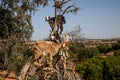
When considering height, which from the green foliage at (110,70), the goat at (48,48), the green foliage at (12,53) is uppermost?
the goat at (48,48)

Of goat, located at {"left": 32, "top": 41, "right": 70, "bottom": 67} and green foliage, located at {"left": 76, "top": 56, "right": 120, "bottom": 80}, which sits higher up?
goat, located at {"left": 32, "top": 41, "right": 70, "bottom": 67}

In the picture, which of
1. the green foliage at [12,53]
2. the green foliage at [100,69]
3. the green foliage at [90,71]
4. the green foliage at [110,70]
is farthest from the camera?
the green foliage at [110,70]

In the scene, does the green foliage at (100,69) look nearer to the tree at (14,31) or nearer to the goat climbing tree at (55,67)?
the tree at (14,31)

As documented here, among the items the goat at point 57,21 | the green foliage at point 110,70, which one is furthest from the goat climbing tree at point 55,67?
the green foliage at point 110,70

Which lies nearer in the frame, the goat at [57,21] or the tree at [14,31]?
the goat at [57,21]

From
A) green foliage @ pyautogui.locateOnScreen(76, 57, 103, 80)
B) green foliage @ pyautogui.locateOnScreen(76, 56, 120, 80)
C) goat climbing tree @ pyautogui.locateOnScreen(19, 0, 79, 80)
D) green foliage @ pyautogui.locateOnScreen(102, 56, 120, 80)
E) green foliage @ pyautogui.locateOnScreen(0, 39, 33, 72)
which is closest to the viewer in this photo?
goat climbing tree @ pyautogui.locateOnScreen(19, 0, 79, 80)

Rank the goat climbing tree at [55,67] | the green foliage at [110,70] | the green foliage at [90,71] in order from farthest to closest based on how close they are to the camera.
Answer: the green foliage at [110,70], the green foliage at [90,71], the goat climbing tree at [55,67]

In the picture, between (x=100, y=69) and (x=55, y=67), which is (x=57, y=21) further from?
(x=100, y=69)

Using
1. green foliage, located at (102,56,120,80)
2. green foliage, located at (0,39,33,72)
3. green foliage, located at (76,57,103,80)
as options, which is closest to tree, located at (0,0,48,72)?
green foliage, located at (0,39,33,72)

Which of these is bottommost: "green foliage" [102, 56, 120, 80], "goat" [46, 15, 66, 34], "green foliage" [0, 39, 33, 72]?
"green foliage" [102, 56, 120, 80]

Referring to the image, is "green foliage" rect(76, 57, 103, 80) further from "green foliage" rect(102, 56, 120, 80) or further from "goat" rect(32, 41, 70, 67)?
"goat" rect(32, 41, 70, 67)

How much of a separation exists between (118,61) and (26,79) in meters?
24.0

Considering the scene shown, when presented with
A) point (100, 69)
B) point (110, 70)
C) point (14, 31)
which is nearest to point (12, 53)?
point (14, 31)

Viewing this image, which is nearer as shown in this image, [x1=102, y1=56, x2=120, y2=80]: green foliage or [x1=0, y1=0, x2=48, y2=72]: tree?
[x1=0, y1=0, x2=48, y2=72]: tree
